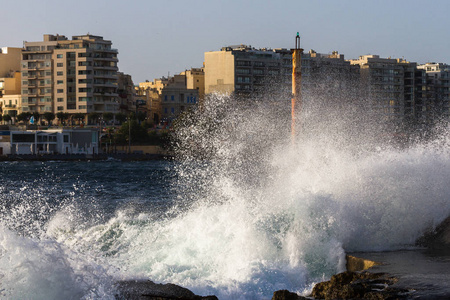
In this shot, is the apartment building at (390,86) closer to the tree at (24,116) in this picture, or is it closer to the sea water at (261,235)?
the tree at (24,116)

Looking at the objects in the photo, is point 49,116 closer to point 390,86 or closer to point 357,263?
point 390,86

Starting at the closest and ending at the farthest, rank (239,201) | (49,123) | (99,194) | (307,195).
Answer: (307,195)
(239,201)
(99,194)
(49,123)

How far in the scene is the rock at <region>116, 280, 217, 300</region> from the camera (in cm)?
1115

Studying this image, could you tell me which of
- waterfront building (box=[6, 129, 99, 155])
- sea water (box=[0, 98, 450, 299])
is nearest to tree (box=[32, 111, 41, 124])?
waterfront building (box=[6, 129, 99, 155])

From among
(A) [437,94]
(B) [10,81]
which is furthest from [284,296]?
(A) [437,94]

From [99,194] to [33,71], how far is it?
9218 cm

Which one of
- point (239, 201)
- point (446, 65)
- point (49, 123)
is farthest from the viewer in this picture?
point (446, 65)

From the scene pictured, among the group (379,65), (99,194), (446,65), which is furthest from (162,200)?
(446,65)

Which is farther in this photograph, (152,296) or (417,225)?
(417,225)

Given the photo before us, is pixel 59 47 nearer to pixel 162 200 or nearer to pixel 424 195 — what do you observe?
pixel 162 200

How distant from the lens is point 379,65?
437 ft

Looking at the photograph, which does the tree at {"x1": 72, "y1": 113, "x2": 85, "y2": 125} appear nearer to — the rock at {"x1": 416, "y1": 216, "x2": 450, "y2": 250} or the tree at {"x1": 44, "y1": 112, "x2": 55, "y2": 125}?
the tree at {"x1": 44, "y1": 112, "x2": 55, "y2": 125}

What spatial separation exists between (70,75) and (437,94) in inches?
3016

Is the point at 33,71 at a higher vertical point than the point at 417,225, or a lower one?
higher
